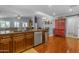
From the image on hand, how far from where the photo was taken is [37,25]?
A: 2424mm

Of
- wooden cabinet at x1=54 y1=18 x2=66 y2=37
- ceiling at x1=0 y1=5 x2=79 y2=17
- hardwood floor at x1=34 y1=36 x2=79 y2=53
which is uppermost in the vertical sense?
ceiling at x1=0 y1=5 x2=79 y2=17

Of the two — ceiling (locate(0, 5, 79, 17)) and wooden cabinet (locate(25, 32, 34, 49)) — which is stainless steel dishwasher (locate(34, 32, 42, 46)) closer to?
wooden cabinet (locate(25, 32, 34, 49))

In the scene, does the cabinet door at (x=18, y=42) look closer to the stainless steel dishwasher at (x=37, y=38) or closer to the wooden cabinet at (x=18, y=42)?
the wooden cabinet at (x=18, y=42)

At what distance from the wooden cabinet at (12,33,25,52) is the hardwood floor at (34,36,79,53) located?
0.42 m

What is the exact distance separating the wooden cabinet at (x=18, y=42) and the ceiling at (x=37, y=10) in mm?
615

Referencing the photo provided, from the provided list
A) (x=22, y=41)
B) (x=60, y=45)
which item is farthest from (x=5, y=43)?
(x=60, y=45)

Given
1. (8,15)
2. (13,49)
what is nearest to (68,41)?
(13,49)

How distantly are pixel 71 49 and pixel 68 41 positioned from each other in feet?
0.61

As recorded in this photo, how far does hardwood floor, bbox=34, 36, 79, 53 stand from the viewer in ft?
7.84

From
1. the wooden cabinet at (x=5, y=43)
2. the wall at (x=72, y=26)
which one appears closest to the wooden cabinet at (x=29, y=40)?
the wooden cabinet at (x=5, y=43)

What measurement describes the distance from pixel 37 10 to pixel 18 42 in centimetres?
95

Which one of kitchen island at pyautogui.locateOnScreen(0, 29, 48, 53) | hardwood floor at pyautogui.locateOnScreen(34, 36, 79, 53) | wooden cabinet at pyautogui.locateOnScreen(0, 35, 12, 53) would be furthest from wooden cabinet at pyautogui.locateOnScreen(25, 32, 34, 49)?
wooden cabinet at pyautogui.locateOnScreen(0, 35, 12, 53)
